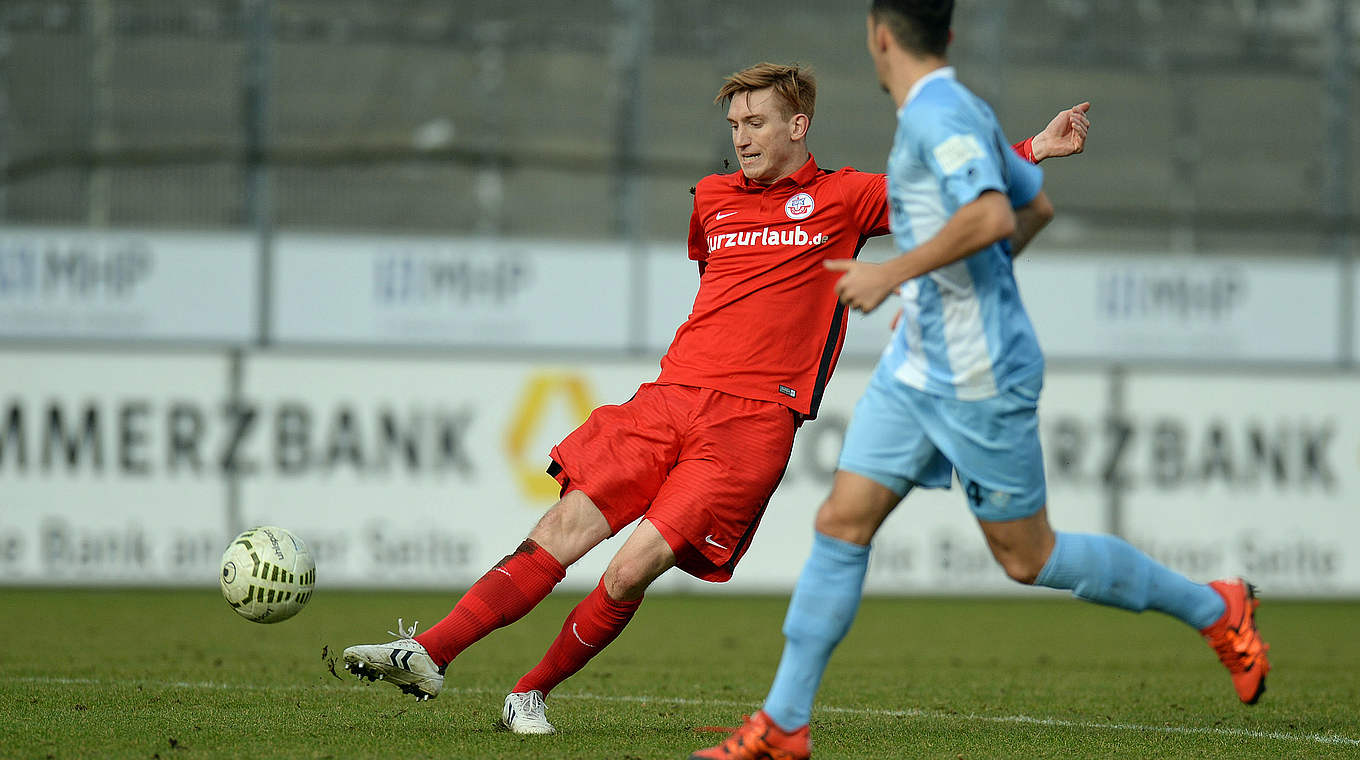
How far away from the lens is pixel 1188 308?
1703 centimetres

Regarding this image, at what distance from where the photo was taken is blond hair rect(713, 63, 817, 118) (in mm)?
5285

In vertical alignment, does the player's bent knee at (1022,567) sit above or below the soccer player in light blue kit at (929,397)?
below

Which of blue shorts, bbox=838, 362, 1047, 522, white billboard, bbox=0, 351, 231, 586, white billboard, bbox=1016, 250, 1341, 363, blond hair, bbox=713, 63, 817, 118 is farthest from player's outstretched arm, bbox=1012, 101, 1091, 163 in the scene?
white billboard, bbox=1016, 250, 1341, 363

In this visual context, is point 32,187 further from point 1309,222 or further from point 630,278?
point 1309,222

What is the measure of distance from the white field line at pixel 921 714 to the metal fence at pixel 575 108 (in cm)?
1018

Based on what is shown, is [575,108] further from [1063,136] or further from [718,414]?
[1063,136]

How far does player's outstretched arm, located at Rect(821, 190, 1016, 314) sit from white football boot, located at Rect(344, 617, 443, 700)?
1.73 meters

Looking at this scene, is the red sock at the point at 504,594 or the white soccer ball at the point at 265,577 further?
the white soccer ball at the point at 265,577

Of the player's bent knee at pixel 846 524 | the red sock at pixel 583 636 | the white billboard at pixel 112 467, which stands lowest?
the white billboard at pixel 112 467

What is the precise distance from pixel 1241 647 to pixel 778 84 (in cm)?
226

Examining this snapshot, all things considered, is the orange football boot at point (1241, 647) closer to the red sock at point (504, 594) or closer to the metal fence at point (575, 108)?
the red sock at point (504, 594)

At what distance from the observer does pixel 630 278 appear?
1631 centimetres

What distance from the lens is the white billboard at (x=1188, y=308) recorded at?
55.4 feet

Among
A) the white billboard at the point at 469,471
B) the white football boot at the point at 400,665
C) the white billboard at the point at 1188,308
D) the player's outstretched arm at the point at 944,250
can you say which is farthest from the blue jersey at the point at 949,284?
the white billboard at the point at 1188,308
